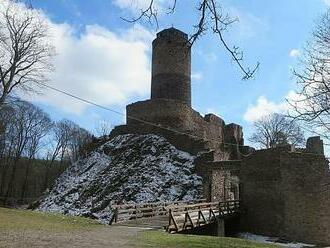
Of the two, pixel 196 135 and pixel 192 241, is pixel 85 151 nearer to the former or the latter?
pixel 196 135

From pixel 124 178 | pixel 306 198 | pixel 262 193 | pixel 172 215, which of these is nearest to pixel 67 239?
pixel 172 215

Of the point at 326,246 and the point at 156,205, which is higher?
the point at 156,205

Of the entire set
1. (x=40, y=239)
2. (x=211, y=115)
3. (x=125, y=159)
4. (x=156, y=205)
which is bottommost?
(x=40, y=239)

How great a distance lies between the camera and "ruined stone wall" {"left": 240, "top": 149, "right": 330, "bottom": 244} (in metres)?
23.9

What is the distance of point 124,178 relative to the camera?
3138 cm

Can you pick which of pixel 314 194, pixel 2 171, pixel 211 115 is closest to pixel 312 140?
pixel 314 194

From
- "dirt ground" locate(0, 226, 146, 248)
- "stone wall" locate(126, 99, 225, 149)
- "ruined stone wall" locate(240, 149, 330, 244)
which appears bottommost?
"dirt ground" locate(0, 226, 146, 248)

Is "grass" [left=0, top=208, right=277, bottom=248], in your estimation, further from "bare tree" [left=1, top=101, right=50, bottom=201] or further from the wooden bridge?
"bare tree" [left=1, top=101, right=50, bottom=201]

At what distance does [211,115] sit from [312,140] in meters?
13.7

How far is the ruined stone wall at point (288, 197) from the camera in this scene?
2394 cm

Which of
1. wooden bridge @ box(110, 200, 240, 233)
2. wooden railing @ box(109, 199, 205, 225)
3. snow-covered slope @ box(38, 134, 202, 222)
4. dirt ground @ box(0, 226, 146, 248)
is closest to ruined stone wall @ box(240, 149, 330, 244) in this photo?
wooden bridge @ box(110, 200, 240, 233)

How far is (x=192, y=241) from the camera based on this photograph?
1305 cm

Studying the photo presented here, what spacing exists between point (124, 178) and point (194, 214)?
12009 millimetres

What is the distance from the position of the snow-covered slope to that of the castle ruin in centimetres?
109
